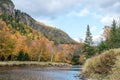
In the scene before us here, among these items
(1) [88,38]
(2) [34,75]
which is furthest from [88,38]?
(2) [34,75]

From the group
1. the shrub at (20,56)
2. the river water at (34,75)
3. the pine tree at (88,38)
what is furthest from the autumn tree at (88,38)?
the river water at (34,75)

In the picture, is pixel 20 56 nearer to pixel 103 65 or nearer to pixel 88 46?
pixel 88 46

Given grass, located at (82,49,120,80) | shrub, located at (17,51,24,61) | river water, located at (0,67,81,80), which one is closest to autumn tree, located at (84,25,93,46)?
shrub, located at (17,51,24,61)

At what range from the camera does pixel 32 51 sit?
131750 millimetres

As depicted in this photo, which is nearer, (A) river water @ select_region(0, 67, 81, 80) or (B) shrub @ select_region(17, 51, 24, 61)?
(A) river water @ select_region(0, 67, 81, 80)

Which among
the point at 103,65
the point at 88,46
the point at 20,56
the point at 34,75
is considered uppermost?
the point at 88,46

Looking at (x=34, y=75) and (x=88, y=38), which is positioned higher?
(x=88, y=38)

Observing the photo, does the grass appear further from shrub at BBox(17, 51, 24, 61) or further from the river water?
shrub at BBox(17, 51, 24, 61)

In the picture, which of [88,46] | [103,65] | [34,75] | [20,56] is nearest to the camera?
[103,65]

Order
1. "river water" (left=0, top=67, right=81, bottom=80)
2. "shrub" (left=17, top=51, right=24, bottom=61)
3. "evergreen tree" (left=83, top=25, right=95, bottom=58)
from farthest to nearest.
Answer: "evergreen tree" (left=83, top=25, right=95, bottom=58) → "shrub" (left=17, top=51, right=24, bottom=61) → "river water" (left=0, top=67, right=81, bottom=80)

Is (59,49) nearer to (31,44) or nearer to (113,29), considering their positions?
Answer: (31,44)

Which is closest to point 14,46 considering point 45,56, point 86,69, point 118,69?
point 45,56

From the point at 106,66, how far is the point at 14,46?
73.4 metres

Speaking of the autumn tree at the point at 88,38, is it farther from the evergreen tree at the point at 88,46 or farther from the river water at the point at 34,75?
the river water at the point at 34,75
